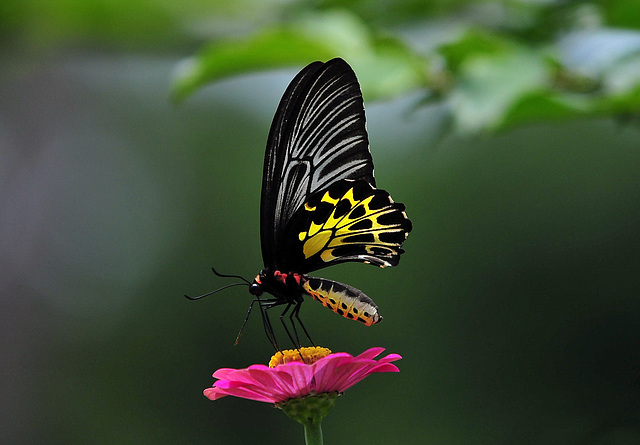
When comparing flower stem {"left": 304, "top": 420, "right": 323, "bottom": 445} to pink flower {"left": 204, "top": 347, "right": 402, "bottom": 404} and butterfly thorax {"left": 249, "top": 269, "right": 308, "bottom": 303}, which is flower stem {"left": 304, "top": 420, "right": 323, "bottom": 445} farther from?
butterfly thorax {"left": 249, "top": 269, "right": 308, "bottom": 303}

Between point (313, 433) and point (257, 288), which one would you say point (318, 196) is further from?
point (313, 433)

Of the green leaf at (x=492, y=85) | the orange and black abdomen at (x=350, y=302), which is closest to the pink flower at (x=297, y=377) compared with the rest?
the orange and black abdomen at (x=350, y=302)

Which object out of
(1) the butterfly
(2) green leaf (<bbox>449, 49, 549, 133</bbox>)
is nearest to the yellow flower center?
(1) the butterfly

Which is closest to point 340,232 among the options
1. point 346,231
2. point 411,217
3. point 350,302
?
point 346,231

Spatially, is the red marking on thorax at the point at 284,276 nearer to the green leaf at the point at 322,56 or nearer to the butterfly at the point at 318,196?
the butterfly at the point at 318,196

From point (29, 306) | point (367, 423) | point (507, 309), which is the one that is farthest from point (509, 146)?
point (29, 306)

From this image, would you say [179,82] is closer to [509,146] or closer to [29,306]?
[509,146]
